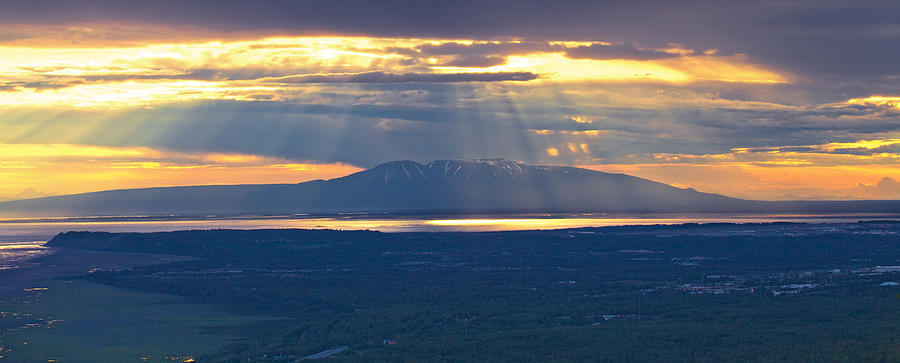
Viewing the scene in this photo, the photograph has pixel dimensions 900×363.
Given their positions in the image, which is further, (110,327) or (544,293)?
(544,293)

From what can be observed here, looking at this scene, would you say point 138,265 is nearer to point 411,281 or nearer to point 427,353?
point 411,281

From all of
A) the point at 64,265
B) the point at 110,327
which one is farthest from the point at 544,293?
the point at 64,265

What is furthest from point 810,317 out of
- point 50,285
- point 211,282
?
point 50,285

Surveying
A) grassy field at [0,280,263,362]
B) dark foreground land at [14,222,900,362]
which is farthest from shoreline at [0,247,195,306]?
grassy field at [0,280,263,362]

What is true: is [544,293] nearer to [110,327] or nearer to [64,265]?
[110,327]

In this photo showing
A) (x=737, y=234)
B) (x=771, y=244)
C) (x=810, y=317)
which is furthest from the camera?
(x=737, y=234)

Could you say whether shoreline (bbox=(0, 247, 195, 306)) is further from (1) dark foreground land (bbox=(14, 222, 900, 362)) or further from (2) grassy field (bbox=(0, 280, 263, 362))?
(2) grassy field (bbox=(0, 280, 263, 362))

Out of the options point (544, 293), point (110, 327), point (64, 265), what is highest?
point (64, 265)
